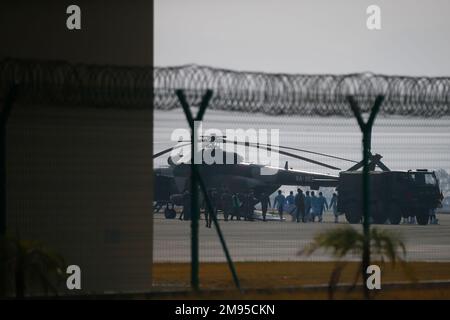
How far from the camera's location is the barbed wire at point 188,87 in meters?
11.5

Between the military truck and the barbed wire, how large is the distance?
7.75 metres

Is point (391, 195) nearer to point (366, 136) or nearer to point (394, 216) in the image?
point (394, 216)

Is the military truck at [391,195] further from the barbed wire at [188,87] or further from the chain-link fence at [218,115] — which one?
the barbed wire at [188,87]

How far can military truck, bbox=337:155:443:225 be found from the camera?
895 inches

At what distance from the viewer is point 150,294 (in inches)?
443

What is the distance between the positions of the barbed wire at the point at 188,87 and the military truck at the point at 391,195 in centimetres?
775

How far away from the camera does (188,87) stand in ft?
38.3

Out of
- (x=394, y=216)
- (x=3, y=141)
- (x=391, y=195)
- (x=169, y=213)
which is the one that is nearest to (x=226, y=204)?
(x=394, y=216)

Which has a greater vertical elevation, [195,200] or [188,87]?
[188,87]

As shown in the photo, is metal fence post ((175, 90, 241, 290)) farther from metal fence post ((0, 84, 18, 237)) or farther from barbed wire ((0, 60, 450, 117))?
metal fence post ((0, 84, 18, 237))

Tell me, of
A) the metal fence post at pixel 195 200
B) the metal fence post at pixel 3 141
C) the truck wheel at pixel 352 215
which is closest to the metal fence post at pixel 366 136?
the metal fence post at pixel 195 200

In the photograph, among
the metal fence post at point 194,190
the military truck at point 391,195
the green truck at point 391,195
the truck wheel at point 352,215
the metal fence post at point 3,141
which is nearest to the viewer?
the metal fence post at point 3,141

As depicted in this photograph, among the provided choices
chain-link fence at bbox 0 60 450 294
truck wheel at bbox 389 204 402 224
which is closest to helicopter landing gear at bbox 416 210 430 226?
truck wheel at bbox 389 204 402 224

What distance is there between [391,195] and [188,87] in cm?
1718
